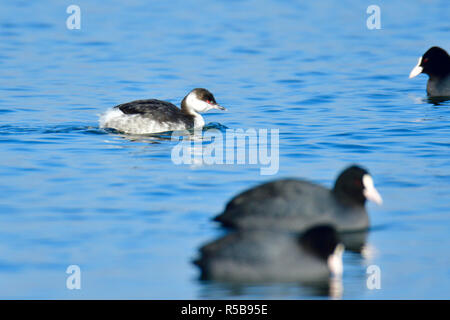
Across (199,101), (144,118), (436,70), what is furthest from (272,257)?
(436,70)

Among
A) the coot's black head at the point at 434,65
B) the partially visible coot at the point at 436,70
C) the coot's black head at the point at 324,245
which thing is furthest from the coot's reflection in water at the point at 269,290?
the coot's black head at the point at 434,65

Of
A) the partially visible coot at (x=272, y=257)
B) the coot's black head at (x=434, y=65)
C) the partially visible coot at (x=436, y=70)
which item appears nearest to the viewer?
the partially visible coot at (x=272, y=257)

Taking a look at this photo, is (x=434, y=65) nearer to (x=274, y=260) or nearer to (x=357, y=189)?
(x=357, y=189)

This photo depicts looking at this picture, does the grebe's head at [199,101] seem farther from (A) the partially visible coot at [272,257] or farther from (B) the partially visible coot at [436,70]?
(A) the partially visible coot at [272,257]

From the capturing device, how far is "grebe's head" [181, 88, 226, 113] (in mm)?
16516

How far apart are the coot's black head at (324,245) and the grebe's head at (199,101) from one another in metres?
8.17

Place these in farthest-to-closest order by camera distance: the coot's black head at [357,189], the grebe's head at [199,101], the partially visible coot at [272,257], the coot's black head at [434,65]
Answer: the coot's black head at [434,65]
the grebe's head at [199,101]
the coot's black head at [357,189]
the partially visible coot at [272,257]

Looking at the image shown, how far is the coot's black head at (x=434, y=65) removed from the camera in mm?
19891

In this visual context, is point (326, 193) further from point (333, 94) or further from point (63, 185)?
point (333, 94)

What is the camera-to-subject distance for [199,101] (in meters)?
16.6

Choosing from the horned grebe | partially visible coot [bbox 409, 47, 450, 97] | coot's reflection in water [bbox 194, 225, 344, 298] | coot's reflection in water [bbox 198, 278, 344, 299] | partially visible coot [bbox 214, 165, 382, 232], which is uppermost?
partially visible coot [bbox 409, 47, 450, 97]

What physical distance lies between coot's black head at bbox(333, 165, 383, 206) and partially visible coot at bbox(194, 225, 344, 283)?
5.65ft

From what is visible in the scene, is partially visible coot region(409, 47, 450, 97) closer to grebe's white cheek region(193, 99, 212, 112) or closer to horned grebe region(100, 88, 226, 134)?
grebe's white cheek region(193, 99, 212, 112)

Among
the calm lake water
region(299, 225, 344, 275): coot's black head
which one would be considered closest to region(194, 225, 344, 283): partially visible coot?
region(299, 225, 344, 275): coot's black head
